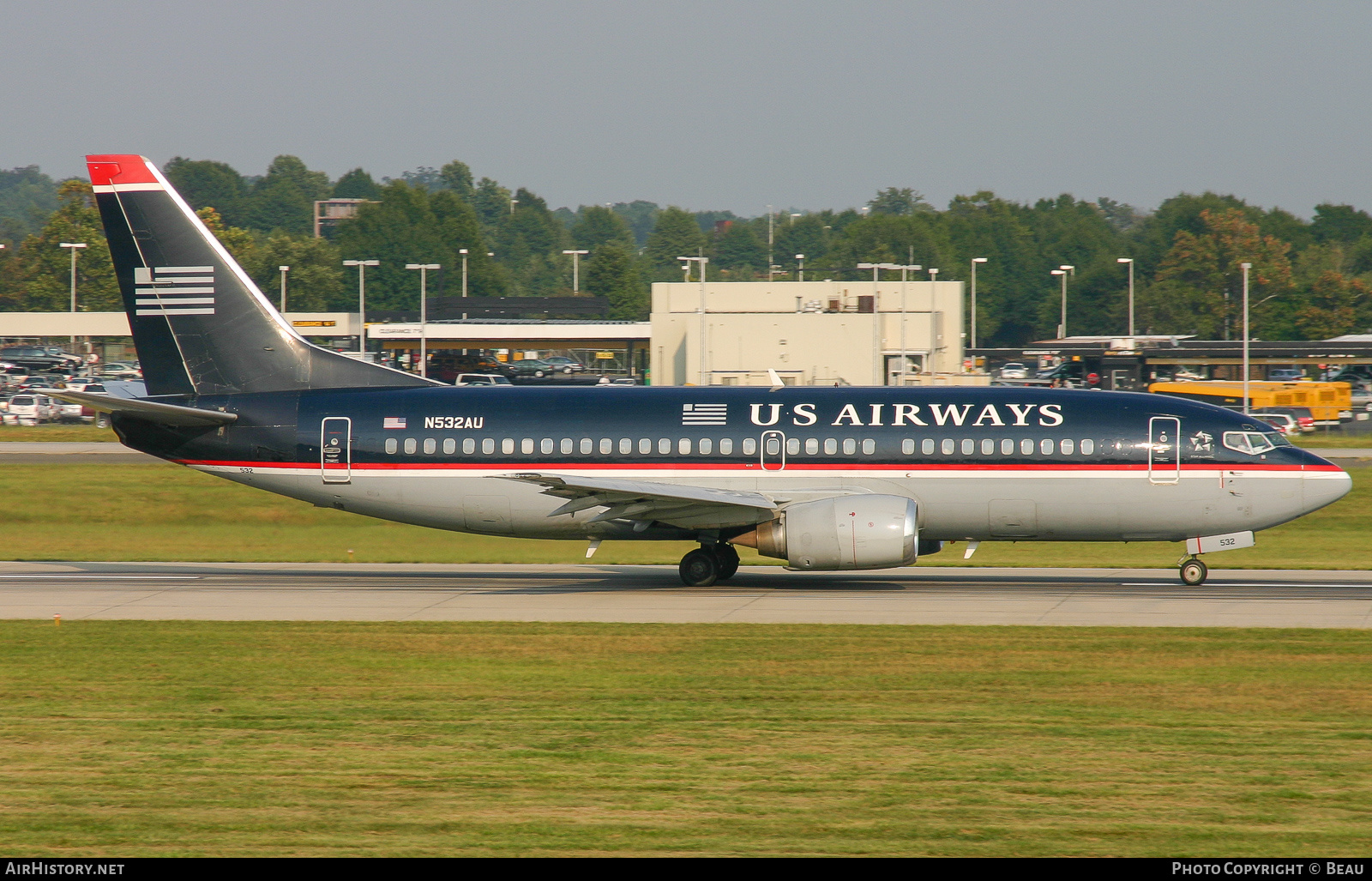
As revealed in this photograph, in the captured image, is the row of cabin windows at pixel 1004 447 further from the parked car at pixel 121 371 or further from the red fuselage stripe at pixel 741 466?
the parked car at pixel 121 371

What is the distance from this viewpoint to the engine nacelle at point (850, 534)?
26.7 m

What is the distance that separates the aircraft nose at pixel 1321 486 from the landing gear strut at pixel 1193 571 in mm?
2448

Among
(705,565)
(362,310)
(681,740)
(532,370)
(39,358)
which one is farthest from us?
(39,358)

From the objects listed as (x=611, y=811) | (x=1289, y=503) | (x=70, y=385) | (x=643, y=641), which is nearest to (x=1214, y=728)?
(x=611, y=811)

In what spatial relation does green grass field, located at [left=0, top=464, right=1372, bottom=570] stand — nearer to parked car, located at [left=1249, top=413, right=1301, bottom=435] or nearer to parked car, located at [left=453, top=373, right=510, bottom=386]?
parked car, located at [left=1249, top=413, right=1301, bottom=435]

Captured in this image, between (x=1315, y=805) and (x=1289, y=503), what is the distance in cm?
1654

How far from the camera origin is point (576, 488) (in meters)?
26.8

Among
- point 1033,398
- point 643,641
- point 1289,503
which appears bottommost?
point 643,641

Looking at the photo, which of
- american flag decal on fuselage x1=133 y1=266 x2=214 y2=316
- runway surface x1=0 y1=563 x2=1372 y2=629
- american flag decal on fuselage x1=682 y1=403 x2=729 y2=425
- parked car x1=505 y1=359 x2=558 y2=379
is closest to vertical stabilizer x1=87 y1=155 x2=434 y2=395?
american flag decal on fuselage x1=133 y1=266 x2=214 y2=316

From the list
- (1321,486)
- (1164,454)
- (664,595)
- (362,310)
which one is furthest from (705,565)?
(362,310)

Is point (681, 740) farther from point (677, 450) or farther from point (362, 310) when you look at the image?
point (362, 310)

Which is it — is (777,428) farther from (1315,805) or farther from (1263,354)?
(1263,354)

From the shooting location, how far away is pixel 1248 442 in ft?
92.2

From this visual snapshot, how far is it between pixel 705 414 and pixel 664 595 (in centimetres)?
405
